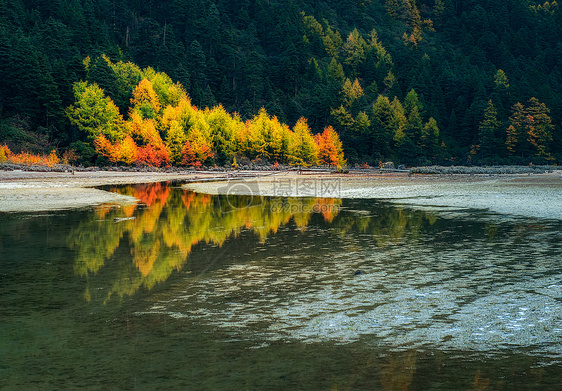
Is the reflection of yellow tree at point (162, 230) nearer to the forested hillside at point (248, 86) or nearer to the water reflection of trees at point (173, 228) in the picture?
the water reflection of trees at point (173, 228)

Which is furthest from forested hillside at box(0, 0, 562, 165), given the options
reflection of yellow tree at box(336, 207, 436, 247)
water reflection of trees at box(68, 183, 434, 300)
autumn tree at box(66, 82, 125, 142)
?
reflection of yellow tree at box(336, 207, 436, 247)

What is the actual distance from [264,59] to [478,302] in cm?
16410

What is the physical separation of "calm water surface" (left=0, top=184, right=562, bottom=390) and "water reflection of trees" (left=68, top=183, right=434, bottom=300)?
12 centimetres

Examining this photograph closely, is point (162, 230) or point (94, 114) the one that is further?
point (94, 114)

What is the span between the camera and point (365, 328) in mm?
9148

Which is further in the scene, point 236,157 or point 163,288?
point 236,157

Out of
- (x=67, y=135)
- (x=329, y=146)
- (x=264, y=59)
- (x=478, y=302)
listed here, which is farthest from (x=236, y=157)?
(x=478, y=302)

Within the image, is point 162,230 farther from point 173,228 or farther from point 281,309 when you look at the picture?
point 281,309

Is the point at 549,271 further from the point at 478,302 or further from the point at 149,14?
the point at 149,14

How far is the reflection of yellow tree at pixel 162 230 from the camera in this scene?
45.1 ft

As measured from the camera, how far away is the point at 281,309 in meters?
10.3

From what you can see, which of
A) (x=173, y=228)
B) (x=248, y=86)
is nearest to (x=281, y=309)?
(x=173, y=228)

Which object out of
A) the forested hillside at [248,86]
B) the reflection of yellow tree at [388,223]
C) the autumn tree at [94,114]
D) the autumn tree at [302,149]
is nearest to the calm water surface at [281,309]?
the reflection of yellow tree at [388,223]

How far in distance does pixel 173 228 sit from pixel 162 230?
0.73m
